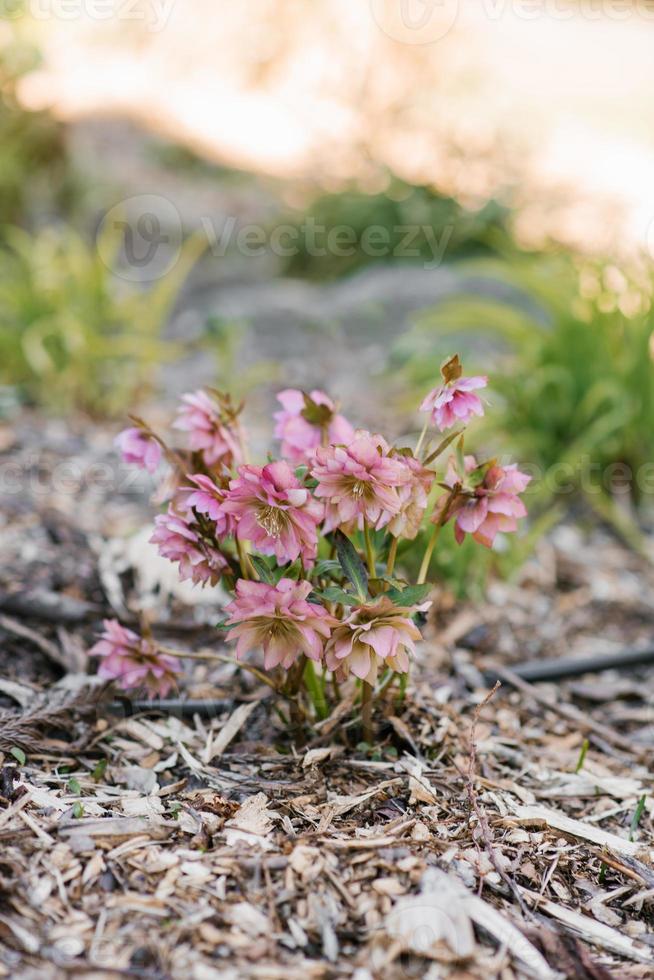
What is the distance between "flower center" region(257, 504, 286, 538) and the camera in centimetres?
131

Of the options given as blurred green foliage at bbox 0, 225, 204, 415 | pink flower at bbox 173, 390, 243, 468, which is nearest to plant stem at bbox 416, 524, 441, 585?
pink flower at bbox 173, 390, 243, 468

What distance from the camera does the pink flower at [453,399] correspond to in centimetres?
135

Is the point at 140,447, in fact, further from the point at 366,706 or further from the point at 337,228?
the point at 337,228

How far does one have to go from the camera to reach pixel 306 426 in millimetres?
1527

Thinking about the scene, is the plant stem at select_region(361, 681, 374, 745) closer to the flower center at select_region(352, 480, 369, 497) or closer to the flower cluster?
the flower cluster

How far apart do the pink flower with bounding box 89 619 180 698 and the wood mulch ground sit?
13cm

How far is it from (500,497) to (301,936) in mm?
666

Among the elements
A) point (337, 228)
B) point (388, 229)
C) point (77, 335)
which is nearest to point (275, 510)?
point (77, 335)

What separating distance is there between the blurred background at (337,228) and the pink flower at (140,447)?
941 millimetres

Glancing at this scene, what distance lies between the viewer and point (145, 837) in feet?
4.25

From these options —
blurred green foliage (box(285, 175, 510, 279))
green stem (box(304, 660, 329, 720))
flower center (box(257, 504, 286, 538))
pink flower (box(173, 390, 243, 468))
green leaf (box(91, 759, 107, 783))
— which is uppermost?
blurred green foliage (box(285, 175, 510, 279))

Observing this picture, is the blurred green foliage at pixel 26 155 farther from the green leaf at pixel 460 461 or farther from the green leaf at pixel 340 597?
the green leaf at pixel 340 597

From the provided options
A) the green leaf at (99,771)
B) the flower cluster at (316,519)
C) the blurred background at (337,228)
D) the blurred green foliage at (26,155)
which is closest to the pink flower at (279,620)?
the flower cluster at (316,519)

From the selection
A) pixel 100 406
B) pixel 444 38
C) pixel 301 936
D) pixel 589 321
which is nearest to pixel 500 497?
pixel 301 936
